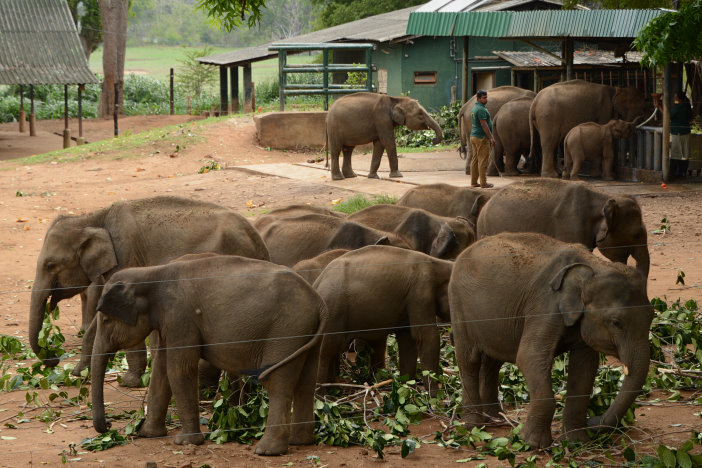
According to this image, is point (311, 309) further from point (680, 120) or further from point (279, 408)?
point (680, 120)

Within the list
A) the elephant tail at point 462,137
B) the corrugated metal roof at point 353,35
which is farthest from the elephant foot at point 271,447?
the corrugated metal roof at point 353,35

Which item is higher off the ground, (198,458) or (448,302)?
(448,302)

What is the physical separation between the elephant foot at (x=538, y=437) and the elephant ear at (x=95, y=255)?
153 inches

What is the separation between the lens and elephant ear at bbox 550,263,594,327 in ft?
20.7

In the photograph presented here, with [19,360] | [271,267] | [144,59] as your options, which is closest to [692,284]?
[271,267]

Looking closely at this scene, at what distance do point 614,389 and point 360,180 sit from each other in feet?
39.2

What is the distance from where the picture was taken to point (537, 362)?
6430mm

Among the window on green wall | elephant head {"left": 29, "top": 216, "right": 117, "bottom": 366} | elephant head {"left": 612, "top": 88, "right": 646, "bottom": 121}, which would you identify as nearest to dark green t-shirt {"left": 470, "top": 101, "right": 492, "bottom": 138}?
elephant head {"left": 612, "top": 88, "right": 646, "bottom": 121}

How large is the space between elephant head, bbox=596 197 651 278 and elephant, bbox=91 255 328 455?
3873mm

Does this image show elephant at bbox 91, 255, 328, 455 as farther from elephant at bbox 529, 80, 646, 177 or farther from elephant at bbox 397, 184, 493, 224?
elephant at bbox 529, 80, 646, 177

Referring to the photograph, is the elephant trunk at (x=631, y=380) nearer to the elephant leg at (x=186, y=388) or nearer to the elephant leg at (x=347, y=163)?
the elephant leg at (x=186, y=388)

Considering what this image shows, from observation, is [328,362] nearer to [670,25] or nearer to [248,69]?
[670,25]

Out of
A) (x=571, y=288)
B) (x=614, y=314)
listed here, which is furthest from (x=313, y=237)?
(x=614, y=314)

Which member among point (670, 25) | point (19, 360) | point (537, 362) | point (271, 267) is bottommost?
point (19, 360)
